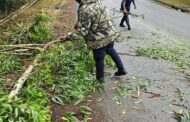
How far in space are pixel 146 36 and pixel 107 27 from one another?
22.7 ft

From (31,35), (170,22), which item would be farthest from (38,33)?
(170,22)

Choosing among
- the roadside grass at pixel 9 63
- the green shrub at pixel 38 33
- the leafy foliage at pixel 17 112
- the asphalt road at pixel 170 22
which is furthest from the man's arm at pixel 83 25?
the asphalt road at pixel 170 22

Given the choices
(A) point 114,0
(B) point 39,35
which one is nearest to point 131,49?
(B) point 39,35

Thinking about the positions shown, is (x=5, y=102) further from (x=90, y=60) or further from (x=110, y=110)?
Result: (x=90, y=60)

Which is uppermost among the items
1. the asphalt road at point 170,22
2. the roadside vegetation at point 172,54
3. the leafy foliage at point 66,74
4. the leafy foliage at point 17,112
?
the leafy foliage at point 17,112

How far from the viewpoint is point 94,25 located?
7.55 m

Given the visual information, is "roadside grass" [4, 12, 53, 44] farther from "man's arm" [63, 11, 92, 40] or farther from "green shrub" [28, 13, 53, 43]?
"man's arm" [63, 11, 92, 40]

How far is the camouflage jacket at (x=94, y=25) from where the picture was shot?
7.43 metres

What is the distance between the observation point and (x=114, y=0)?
28.8 meters

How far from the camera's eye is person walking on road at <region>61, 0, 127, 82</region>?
743 cm

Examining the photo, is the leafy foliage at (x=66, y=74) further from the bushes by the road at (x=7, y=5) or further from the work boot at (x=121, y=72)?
the bushes by the road at (x=7, y=5)

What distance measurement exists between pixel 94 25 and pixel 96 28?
78 mm

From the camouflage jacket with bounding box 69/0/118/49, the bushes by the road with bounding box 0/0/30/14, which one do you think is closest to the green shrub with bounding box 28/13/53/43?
the camouflage jacket with bounding box 69/0/118/49

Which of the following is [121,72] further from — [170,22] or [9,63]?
[170,22]
